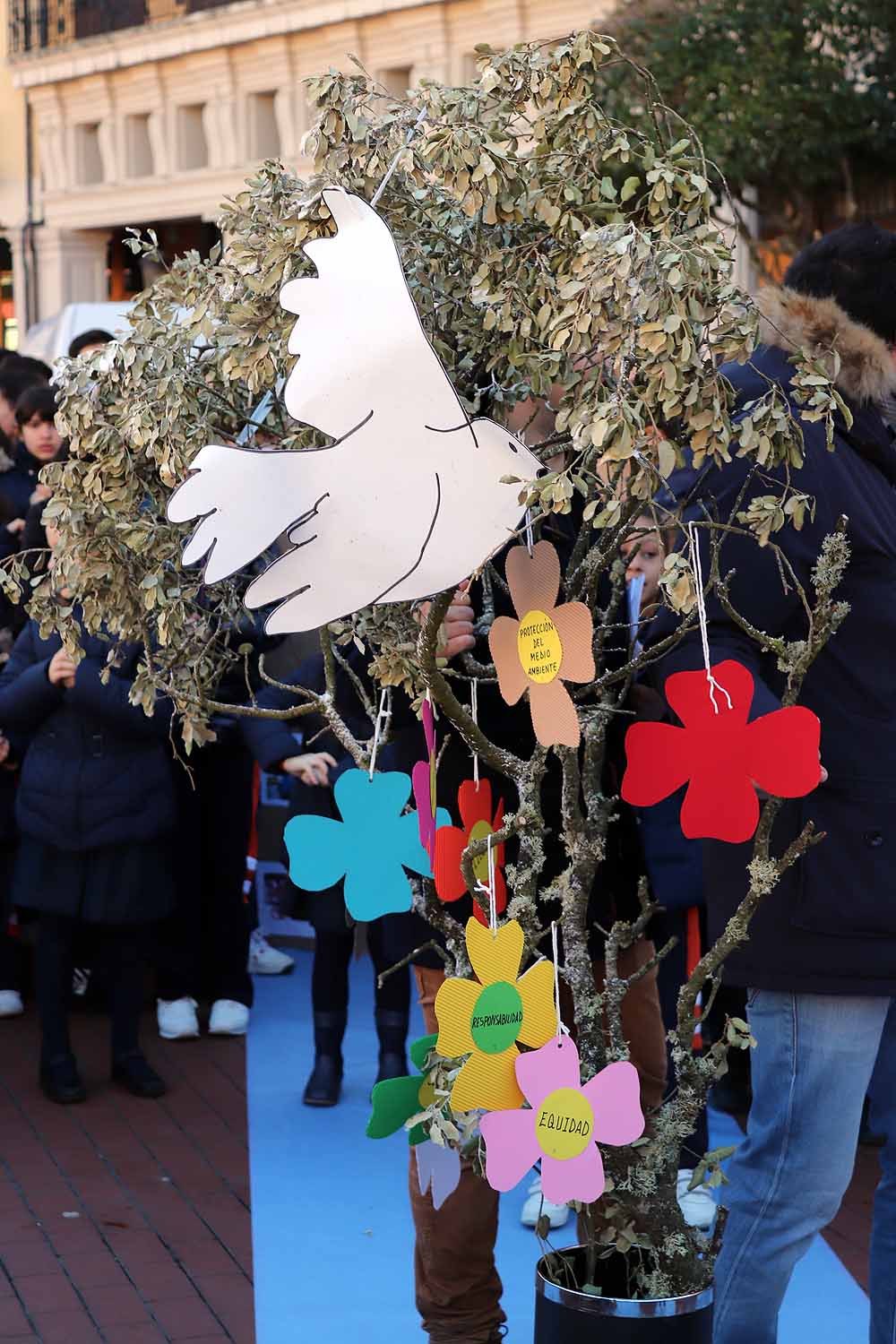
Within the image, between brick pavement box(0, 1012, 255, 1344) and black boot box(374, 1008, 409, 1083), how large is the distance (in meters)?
0.44

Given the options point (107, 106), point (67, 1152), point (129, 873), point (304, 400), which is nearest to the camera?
point (304, 400)

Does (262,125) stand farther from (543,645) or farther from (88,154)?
(543,645)

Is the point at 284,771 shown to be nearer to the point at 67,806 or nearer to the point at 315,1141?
the point at 67,806

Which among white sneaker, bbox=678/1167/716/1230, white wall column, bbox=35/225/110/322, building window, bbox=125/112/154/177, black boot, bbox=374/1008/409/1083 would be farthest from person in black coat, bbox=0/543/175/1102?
white wall column, bbox=35/225/110/322

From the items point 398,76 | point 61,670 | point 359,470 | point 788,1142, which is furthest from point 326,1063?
point 398,76

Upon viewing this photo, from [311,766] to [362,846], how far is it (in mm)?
2633

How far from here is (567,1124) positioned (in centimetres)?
243

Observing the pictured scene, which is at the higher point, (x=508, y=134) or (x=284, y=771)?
(x=508, y=134)

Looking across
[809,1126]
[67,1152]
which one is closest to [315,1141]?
[67,1152]

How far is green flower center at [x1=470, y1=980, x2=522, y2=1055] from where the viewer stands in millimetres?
2461

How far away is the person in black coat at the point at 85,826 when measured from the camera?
5.14 metres

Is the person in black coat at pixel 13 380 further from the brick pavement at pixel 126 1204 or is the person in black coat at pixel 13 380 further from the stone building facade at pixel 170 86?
the stone building facade at pixel 170 86

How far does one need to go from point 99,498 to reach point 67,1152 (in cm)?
281

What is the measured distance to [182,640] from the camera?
2.84m
